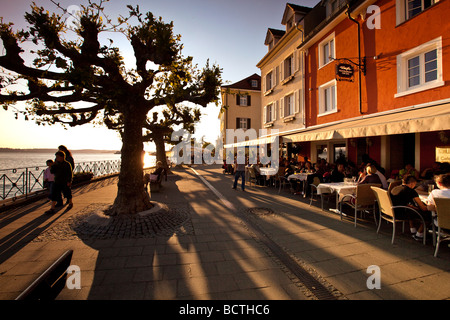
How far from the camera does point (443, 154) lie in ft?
22.6

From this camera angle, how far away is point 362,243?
4223 millimetres

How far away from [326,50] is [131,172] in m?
12.3

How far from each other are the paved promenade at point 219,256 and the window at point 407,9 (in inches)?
309

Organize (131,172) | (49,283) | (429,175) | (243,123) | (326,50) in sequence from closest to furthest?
(49,283)
(131,172)
(429,175)
(326,50)
(243,123)

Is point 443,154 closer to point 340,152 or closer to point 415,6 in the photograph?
point 340,152

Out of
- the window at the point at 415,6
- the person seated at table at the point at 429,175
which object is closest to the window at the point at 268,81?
the window at the point at 415,6

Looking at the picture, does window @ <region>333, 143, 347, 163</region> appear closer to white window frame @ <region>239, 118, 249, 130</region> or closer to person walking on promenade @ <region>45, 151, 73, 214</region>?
person walking on promenade @ <region>45, 151, 73, 214</region>

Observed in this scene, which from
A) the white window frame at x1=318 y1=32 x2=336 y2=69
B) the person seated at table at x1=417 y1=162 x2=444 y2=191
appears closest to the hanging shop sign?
the white window frame at x1=318 y1=32 x2=336 y2=69

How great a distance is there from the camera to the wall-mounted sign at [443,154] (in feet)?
22.2

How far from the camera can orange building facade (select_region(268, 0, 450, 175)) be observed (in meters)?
6.75

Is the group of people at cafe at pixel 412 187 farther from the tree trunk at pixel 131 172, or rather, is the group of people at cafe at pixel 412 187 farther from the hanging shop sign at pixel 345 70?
the tree trunk at pixel 131 172

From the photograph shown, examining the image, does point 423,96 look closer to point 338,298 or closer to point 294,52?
point 338,298

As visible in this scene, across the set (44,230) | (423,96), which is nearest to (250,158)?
(423,96)

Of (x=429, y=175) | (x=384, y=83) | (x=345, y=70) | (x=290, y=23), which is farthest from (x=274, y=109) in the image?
(x=429, y=175)
